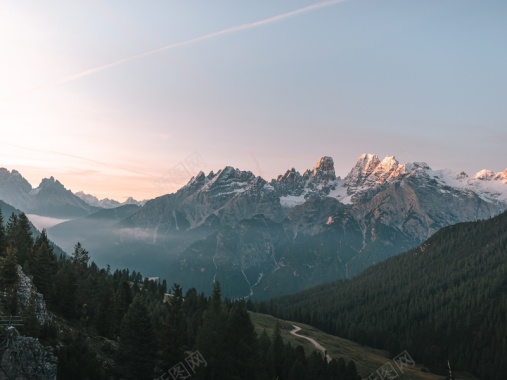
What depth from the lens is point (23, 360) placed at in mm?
56562

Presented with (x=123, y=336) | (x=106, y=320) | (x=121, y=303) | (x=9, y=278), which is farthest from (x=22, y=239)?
(x=123, y=336)

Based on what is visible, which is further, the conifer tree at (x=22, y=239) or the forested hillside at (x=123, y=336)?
the conifer tree at (x=22, y=239)

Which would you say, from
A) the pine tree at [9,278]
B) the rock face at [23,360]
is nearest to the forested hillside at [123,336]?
the pine tree at [9,278]

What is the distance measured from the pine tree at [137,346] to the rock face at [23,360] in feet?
38.9

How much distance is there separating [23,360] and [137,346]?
1780cm

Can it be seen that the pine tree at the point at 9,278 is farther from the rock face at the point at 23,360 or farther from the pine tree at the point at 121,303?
the pine tree at the point at 121,303

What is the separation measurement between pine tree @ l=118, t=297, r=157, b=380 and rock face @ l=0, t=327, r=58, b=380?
1186cm

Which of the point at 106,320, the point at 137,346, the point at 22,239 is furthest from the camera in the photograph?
the point at 22,239

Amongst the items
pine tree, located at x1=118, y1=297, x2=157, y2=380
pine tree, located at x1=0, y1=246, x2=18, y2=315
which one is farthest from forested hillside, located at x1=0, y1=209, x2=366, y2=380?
pine tree, located at x1=0, y1=246, x2=18, y2=315

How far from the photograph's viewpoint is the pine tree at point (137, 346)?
6912 centimetres

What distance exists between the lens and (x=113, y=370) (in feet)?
229

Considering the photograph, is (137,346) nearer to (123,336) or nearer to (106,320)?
(123,336)

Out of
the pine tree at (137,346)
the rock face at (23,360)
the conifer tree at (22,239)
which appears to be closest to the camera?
the rock face at (23,360)

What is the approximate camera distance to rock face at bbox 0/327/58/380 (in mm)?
55250
